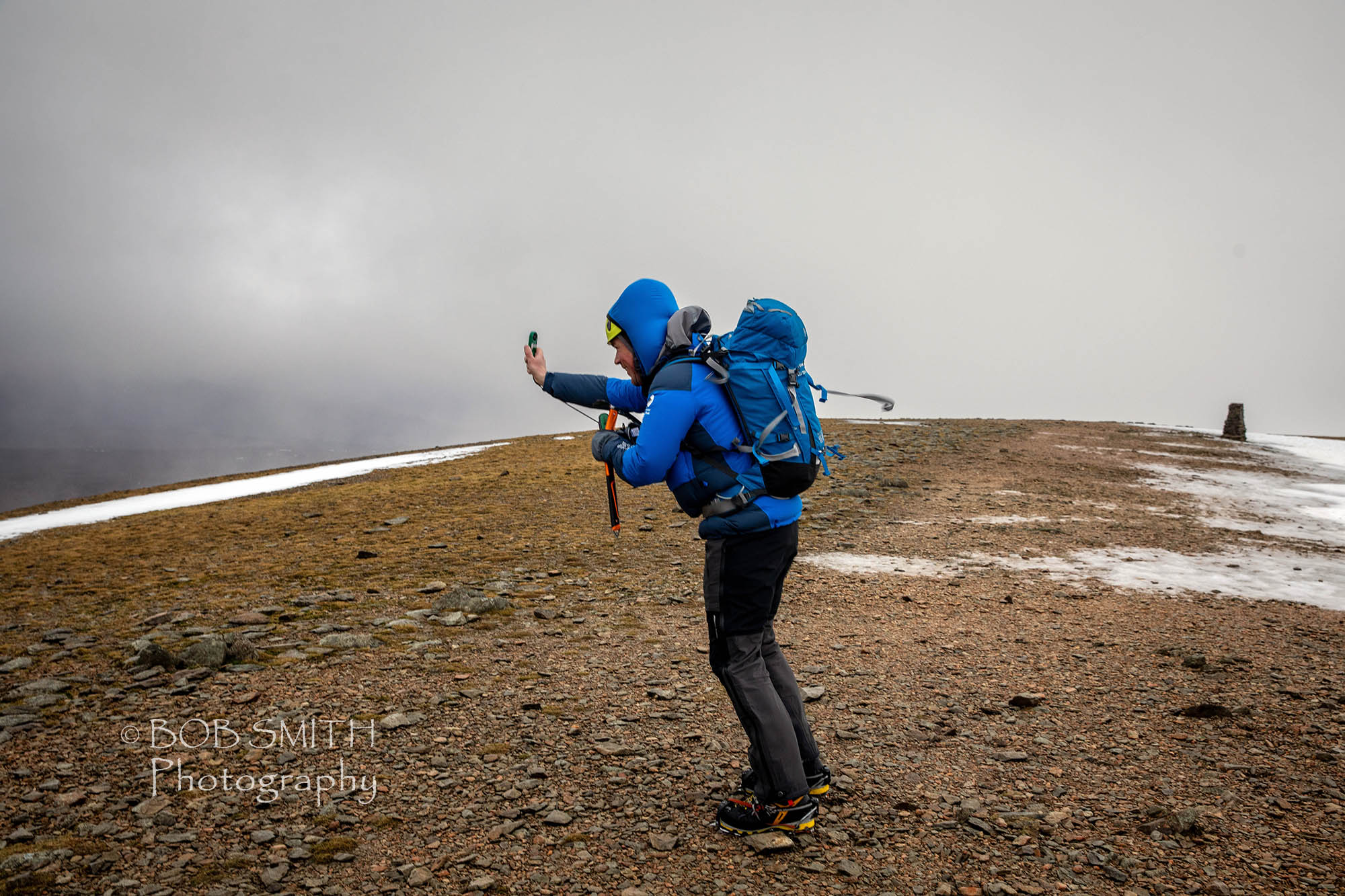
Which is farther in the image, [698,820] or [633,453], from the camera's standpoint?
[698,820]

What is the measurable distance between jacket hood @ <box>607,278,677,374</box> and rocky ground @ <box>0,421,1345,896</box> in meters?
3.13

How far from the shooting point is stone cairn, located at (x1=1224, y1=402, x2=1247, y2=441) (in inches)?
1453

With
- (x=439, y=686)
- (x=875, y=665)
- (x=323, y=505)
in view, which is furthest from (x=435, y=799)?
(x=323, y=505)

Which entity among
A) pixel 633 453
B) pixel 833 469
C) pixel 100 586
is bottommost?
pixel 100 586

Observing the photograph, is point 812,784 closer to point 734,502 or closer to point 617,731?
point 617,731

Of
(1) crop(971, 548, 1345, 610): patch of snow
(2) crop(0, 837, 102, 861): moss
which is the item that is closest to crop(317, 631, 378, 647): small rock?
(2) crop(0, 837, 102, 861): moss

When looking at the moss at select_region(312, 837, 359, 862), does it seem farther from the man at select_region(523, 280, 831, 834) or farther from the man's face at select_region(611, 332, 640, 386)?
the man's face at select_region(611, 332, 640, 386)

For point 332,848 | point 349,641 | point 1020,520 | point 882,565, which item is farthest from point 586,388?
point 1020,520

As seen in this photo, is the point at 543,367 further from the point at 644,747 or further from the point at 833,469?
the point at 833,469

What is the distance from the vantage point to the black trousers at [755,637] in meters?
4.46

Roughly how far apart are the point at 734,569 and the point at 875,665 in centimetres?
437

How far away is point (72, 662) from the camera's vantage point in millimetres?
8266

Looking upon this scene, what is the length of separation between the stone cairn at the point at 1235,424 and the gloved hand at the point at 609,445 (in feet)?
140

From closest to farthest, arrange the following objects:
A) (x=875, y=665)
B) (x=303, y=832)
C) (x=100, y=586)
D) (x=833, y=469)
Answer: (x=303, y=832), (x=875, y=665), (x=100, y=586), (x=833, y=469)
